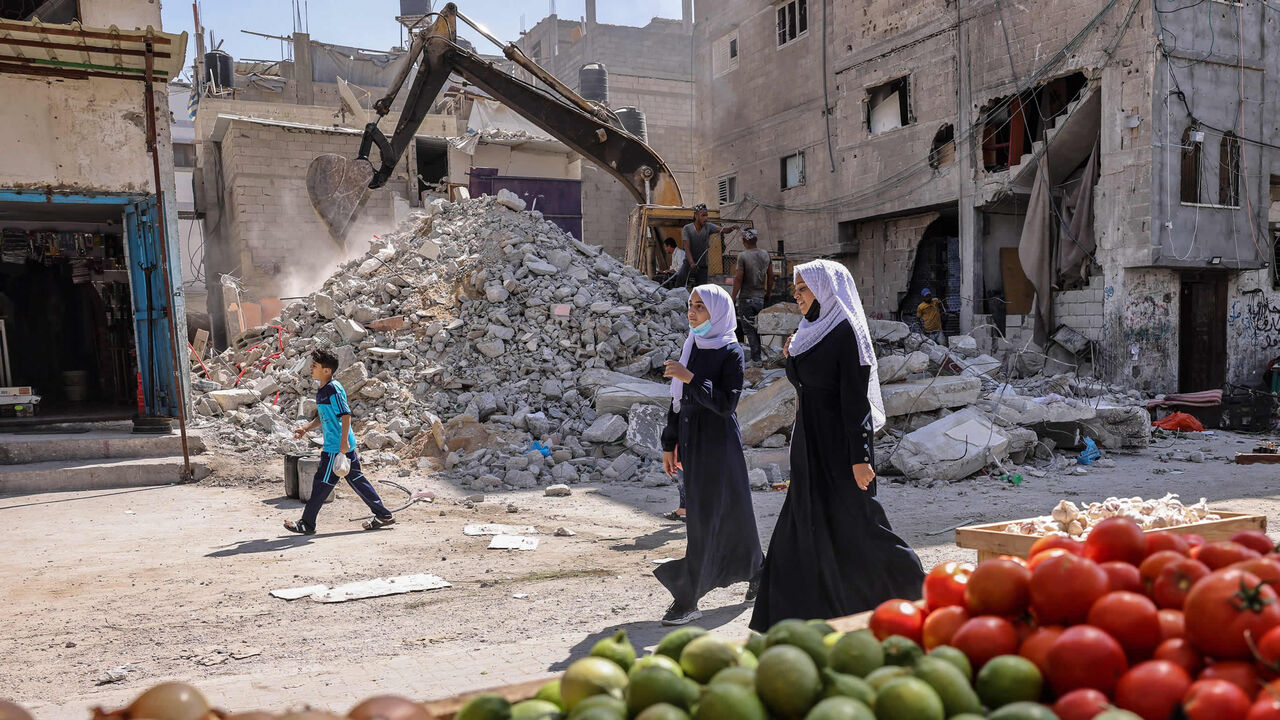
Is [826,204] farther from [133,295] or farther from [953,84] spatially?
[133,295]

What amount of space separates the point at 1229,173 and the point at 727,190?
1216 cm

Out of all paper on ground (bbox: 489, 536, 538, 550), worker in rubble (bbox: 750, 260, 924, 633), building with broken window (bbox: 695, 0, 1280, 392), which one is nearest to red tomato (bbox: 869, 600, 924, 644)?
worker in rubble (bbox: 750, 260, 924, 633)

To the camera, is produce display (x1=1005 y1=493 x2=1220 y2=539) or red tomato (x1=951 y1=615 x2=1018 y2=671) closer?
red tomato (x1=951 y1=615 x2=1018 y2=671)

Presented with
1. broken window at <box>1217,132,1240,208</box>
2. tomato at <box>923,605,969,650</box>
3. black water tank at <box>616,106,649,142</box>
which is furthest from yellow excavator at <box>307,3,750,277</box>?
tomato at <box>923,605,969,650</box>

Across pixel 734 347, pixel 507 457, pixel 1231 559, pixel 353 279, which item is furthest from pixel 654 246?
pixel 1231 559

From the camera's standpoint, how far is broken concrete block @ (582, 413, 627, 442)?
9.70 metres

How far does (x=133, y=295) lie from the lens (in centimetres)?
962

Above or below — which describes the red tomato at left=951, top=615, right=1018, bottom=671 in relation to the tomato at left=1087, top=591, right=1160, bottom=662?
below

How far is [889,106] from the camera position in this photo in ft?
63.1

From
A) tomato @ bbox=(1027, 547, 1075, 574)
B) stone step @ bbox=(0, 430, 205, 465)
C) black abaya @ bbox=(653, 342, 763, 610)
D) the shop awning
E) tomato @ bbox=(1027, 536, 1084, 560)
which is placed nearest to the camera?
tomato @ bbox=(1027, 547, 1075, 574)

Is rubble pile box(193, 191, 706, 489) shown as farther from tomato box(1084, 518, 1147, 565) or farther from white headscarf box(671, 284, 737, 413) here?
tomato box(1084, 518, 1147, 565)

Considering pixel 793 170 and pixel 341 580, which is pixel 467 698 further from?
pixel 793 170

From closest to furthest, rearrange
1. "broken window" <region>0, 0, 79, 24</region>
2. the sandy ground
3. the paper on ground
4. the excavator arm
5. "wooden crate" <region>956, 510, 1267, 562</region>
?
"wooden crate" <region>956, 510, 1267, 562</region> < the sandy ground < the paper on ground < "broken window" <region>0, 0, 79, 24</region> < the excavator arm

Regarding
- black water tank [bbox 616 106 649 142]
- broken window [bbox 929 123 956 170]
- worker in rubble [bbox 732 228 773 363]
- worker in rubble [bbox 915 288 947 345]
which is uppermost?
black water tank [bbox 616 106 649 142]
